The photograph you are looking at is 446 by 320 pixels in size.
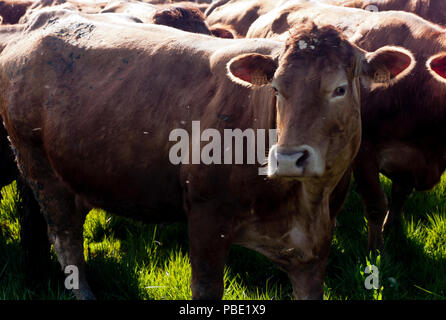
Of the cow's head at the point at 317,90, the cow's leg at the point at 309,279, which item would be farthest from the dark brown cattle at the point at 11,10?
the cow's leg at the point at 309,279

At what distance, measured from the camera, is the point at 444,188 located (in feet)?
17.6

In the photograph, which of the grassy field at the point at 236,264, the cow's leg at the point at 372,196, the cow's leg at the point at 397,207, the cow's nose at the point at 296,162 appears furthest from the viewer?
the cow's leg at the point at 397,207

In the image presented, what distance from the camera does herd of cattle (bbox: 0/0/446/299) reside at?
103 inches

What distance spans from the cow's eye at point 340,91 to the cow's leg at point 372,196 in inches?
71.0

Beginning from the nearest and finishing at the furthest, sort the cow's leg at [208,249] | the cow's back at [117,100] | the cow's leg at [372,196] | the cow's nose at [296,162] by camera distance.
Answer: the cow's nose at [296,162] → the cow's leg at [208,249] → the cow's back at [117,100] → the cow's leg at [372,196]

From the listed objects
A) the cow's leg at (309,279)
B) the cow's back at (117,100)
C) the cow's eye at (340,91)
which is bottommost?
the cow's leg at (309,279)

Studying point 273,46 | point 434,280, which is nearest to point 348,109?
point 273,46

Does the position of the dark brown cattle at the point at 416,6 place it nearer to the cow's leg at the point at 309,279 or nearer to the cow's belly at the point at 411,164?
the cow's belly at the point at 411,164

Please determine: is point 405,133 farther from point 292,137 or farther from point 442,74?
point 292,137

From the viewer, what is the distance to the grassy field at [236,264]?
3.71 meters

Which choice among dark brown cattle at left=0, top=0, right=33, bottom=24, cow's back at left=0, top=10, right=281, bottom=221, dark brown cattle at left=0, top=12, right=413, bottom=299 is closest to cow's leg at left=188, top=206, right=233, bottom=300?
dark brown cattle at left=0, top=12, right=413, bottom=299

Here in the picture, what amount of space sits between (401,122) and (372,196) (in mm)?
652

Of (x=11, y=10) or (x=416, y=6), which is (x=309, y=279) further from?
(x=11, y=10)
